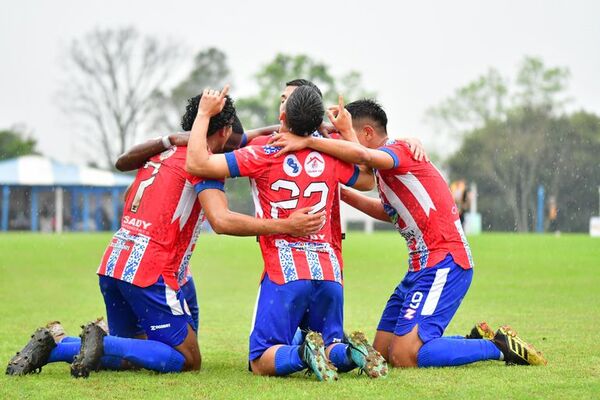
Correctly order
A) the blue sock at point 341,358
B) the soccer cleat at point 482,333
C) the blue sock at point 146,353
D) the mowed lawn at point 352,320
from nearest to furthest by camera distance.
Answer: the mowed lawn at point 352,320 < the blue sock at point 341,358 < the blue sock at point 146,353 < the soccer cleat at point 482,333

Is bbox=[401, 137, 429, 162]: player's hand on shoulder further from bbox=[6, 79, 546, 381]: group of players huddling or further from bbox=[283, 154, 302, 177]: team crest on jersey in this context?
bbox=[283, 154, 302, 177]: team crest on jersey

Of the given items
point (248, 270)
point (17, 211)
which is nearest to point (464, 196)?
point (248, 270)

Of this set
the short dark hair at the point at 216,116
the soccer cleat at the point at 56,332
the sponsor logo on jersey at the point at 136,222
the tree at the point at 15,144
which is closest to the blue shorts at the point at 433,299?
the short dark hair at the point at 216,116

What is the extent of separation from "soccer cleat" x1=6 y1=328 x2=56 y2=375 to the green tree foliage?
218 feet

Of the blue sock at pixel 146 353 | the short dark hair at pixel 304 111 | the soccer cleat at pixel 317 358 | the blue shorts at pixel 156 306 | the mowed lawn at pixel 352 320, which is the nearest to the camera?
the mowed lawn at pixel 352 320

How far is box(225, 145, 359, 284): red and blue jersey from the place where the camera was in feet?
24.5

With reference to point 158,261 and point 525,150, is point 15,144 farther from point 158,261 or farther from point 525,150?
point 158,261

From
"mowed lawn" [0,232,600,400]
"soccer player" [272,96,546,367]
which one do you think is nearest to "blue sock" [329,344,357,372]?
"mowed lawn" [0,232,600,400]

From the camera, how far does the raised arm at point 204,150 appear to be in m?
7.39

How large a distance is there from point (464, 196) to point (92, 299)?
2574 cm

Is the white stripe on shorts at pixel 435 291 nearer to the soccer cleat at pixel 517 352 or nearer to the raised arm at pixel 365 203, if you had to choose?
the soccer cleat at pixel 517 352

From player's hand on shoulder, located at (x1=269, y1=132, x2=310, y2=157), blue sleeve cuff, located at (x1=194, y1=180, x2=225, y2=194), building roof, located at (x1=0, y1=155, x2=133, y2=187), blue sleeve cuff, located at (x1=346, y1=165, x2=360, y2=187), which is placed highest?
building roof, located at (x1=0, y1=155, x2=133, y2=187)

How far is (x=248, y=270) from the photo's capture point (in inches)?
968

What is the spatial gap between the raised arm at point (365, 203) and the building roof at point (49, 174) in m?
61.1
